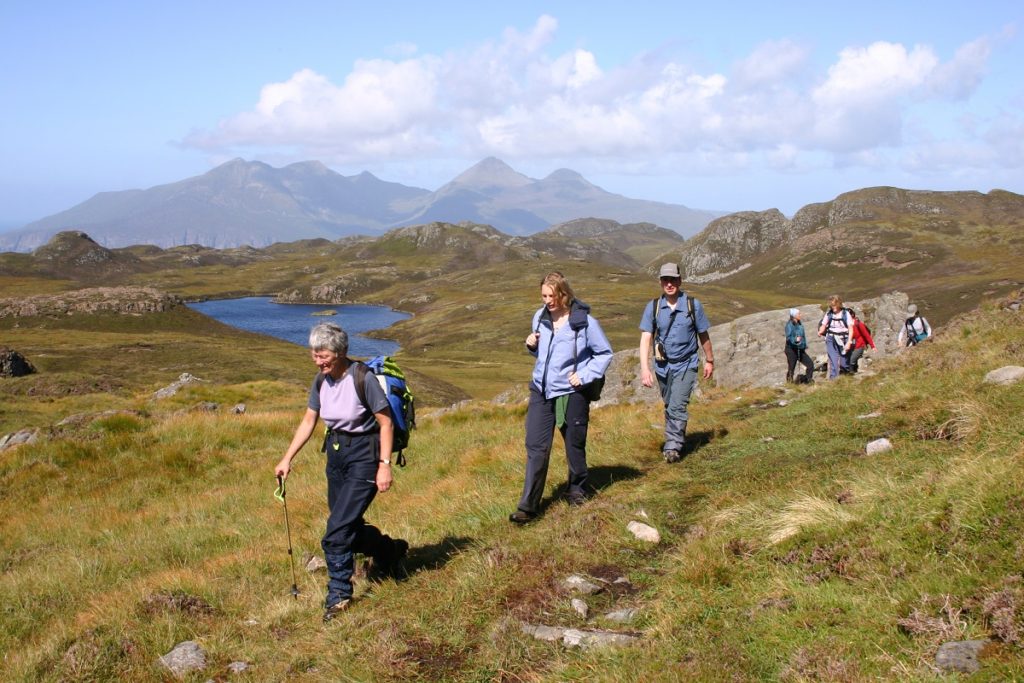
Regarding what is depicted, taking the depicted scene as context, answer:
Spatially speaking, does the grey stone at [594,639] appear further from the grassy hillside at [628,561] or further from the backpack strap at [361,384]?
the backpack strap at [361,384]

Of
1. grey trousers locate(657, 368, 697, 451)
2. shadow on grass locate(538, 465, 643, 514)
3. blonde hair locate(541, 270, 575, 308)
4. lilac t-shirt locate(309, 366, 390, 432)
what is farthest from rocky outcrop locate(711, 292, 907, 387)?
lilac t-shirt locate(309, 366, 390, 432)

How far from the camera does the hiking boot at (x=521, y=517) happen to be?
8594 mm

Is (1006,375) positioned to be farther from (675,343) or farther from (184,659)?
(184,659)

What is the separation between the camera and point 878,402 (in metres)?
11.6

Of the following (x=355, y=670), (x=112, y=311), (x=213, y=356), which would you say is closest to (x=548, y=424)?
(x=355, y=670)

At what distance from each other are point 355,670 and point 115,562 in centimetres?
592

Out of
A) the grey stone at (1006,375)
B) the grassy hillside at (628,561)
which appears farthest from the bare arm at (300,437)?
the grey stone at (1006,375)

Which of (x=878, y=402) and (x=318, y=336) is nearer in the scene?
(x=318, y=336)

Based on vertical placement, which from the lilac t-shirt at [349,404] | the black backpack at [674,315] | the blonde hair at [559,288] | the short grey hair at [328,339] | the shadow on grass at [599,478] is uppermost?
the blonde hair at [559,288]

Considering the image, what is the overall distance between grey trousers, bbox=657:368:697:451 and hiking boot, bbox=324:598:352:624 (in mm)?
5834

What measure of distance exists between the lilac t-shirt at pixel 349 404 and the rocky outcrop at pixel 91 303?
11759 cm

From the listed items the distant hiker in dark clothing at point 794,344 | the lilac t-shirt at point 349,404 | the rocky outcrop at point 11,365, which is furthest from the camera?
the rocky outcrop at point 11,365

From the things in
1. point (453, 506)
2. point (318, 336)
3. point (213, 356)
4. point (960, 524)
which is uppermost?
point (318, 336)

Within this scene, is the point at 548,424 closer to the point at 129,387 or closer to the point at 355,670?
the point at 355,670
